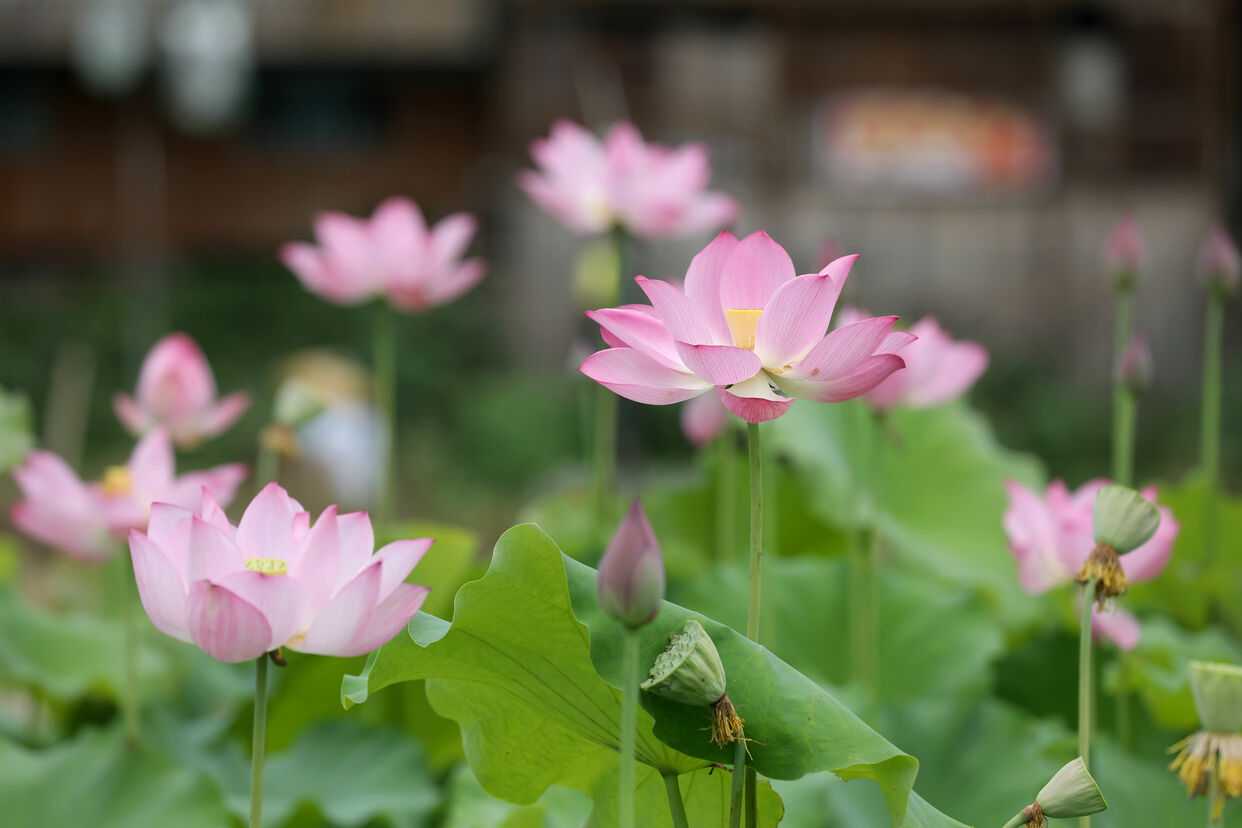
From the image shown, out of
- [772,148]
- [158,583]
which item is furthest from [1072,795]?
[772,148]

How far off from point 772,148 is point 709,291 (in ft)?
18.1

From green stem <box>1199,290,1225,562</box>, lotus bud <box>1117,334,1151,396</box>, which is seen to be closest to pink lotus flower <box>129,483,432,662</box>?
lotus bud <box>1117,334,1151,396</box>

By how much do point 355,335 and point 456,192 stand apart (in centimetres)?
100

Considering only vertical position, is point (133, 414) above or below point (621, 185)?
below

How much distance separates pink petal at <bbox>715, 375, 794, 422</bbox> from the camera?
0.36 m

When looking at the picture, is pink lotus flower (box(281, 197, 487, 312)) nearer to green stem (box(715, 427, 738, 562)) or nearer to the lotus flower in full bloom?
green stem (box(715, 427, 738, 562))

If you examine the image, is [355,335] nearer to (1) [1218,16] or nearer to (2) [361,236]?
(1) [1218,16]

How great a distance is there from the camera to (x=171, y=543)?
40 centimetres

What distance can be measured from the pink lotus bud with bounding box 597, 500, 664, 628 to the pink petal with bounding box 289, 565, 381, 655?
96 mm

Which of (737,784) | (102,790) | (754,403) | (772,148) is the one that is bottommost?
(102,790)

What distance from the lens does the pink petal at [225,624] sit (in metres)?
0.37

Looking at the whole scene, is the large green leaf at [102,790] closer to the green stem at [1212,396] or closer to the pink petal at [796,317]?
the pink petal at [796,317]

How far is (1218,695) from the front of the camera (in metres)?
0.42

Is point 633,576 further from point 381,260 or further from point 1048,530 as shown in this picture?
point 381,260
